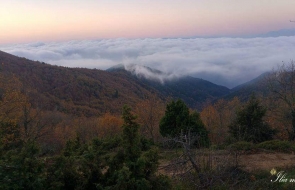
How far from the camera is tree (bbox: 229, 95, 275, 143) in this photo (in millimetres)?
15064

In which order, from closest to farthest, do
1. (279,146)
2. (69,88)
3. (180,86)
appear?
(279,146) < (69,88) < (180,86)

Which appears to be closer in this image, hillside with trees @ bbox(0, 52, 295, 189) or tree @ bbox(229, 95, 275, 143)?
hillside with trees @ bbox(0, 52, 295, 189)

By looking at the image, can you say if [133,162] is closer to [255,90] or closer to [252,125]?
[252,125]

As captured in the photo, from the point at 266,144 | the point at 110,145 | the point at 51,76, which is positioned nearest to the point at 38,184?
the point at 110,145

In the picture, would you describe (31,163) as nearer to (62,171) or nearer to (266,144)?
(62,171)

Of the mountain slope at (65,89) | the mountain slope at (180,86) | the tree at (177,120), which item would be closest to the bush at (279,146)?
the tree at (177,120)

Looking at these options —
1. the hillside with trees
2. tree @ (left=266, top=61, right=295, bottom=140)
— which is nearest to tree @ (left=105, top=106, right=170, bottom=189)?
the hillside with trees

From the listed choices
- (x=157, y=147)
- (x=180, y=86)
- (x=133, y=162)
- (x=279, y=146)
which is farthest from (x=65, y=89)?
(x=180, y=86)

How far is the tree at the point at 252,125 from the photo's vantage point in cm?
1506

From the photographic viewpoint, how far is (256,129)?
1505 centimetres

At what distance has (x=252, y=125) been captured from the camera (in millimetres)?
15508

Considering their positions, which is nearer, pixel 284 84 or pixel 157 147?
pixel 157 147

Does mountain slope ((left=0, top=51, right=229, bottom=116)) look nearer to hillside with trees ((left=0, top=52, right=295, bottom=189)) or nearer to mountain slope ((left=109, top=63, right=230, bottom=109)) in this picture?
hillside with trees ((left=0, top=52, right=295, bottom=189))

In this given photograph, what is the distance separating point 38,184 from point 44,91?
2707 inches
